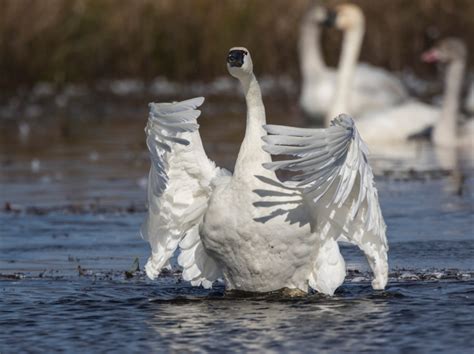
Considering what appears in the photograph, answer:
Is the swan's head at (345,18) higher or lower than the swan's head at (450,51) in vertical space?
higher

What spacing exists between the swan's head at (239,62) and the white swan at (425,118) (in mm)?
10630

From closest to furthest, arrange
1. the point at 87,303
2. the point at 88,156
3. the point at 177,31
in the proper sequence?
the point at 87,303 → the point at 88,156 → the point at 177,31

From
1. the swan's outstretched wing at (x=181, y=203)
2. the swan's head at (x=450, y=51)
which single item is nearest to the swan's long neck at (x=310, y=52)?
the swan's head at (x=450, y=51)

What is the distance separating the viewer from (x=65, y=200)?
1277cm

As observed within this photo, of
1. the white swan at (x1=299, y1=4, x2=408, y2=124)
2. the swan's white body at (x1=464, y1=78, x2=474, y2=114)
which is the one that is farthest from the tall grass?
the white swan at (x1=299, y1=4, x2=408, y2=124)

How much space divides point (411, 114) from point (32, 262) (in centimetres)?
1068

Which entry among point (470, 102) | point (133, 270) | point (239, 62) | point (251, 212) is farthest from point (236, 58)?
point (470, 102)

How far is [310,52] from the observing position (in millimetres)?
22172

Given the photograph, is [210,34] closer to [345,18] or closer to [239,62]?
[345,18]

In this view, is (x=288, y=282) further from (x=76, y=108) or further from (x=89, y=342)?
(x=76, y=108)

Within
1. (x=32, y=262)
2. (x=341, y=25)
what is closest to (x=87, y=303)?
(x=32, y=262)

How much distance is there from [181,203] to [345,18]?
45.5 feet

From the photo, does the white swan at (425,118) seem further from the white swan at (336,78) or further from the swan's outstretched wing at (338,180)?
the swan's outstretched wing at (338,180)

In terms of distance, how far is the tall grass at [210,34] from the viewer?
1021 inches
